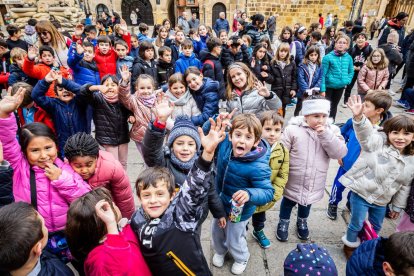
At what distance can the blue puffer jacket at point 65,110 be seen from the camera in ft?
10.2

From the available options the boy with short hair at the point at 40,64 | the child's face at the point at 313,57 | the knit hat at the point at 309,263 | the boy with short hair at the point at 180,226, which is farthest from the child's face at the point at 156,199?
the child's face at the point at 313,57

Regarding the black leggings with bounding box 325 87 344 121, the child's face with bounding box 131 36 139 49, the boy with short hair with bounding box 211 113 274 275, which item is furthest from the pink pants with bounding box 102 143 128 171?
the black leggings with bounding box 325 87 344 121

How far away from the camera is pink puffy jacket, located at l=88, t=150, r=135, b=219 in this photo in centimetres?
226

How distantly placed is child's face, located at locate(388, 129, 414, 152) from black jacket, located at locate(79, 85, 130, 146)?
9.50ft

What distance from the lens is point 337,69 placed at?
537cm

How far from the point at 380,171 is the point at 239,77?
185 centimetres

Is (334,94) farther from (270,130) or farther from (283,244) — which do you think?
(283,244)

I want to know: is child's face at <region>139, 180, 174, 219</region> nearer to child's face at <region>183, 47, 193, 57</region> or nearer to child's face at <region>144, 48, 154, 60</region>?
child's face at <region>144, 48, 154, 60</region>

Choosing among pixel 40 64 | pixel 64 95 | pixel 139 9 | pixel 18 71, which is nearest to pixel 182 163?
pixel 64 95

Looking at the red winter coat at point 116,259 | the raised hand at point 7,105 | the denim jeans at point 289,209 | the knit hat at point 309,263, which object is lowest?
the denim jeans at point 289,209

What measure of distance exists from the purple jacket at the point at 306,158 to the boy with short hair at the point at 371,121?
600 millimetres

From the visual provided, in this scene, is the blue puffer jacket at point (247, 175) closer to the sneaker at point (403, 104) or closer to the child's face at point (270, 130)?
the child's face at point (270, 130)

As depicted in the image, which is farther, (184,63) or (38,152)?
(184,63)

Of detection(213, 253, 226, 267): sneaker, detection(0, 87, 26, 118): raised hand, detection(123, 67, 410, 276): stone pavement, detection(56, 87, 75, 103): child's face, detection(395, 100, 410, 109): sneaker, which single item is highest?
detection(0, 87, 26, 118): raised hand
